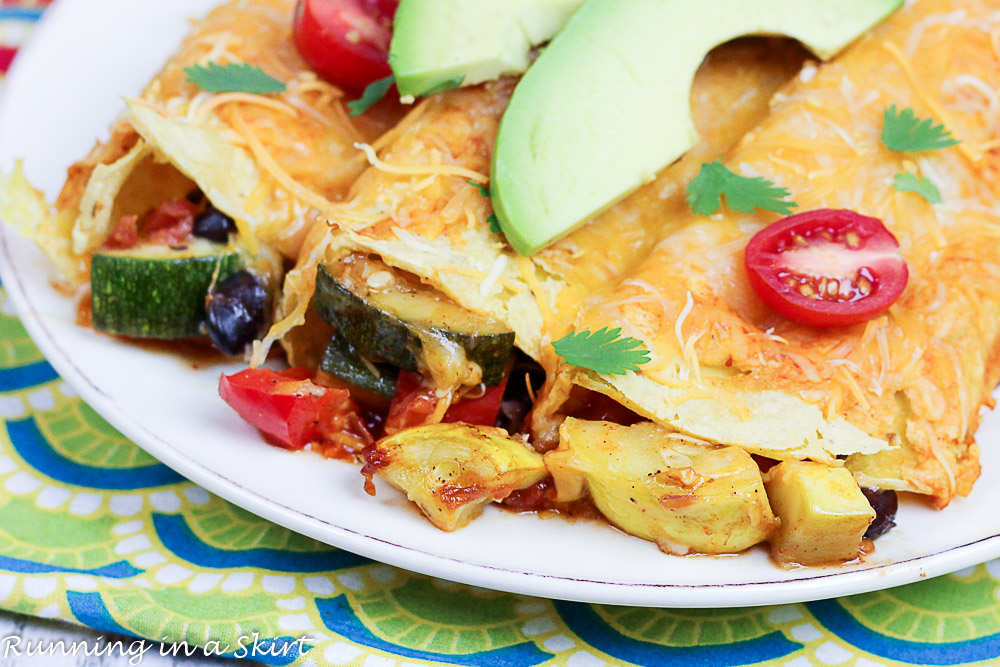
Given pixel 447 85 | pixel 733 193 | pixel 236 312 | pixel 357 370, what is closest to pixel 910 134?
pixel 733 193

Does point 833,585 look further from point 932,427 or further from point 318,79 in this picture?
point 318,79

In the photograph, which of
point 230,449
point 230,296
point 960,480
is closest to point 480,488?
point 230,449

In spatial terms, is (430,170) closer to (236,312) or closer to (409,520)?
(236,312)

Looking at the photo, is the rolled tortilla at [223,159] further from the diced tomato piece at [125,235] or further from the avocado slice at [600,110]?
the avocado slice at [600,110]

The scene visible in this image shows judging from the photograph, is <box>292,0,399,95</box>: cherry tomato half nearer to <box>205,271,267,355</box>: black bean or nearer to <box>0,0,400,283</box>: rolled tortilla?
<box>0,0,400,283</box>: rolled tortilla

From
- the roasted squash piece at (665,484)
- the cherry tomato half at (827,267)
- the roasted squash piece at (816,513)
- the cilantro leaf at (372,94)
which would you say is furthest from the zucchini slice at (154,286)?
the roasted squash piece at (816,513)
